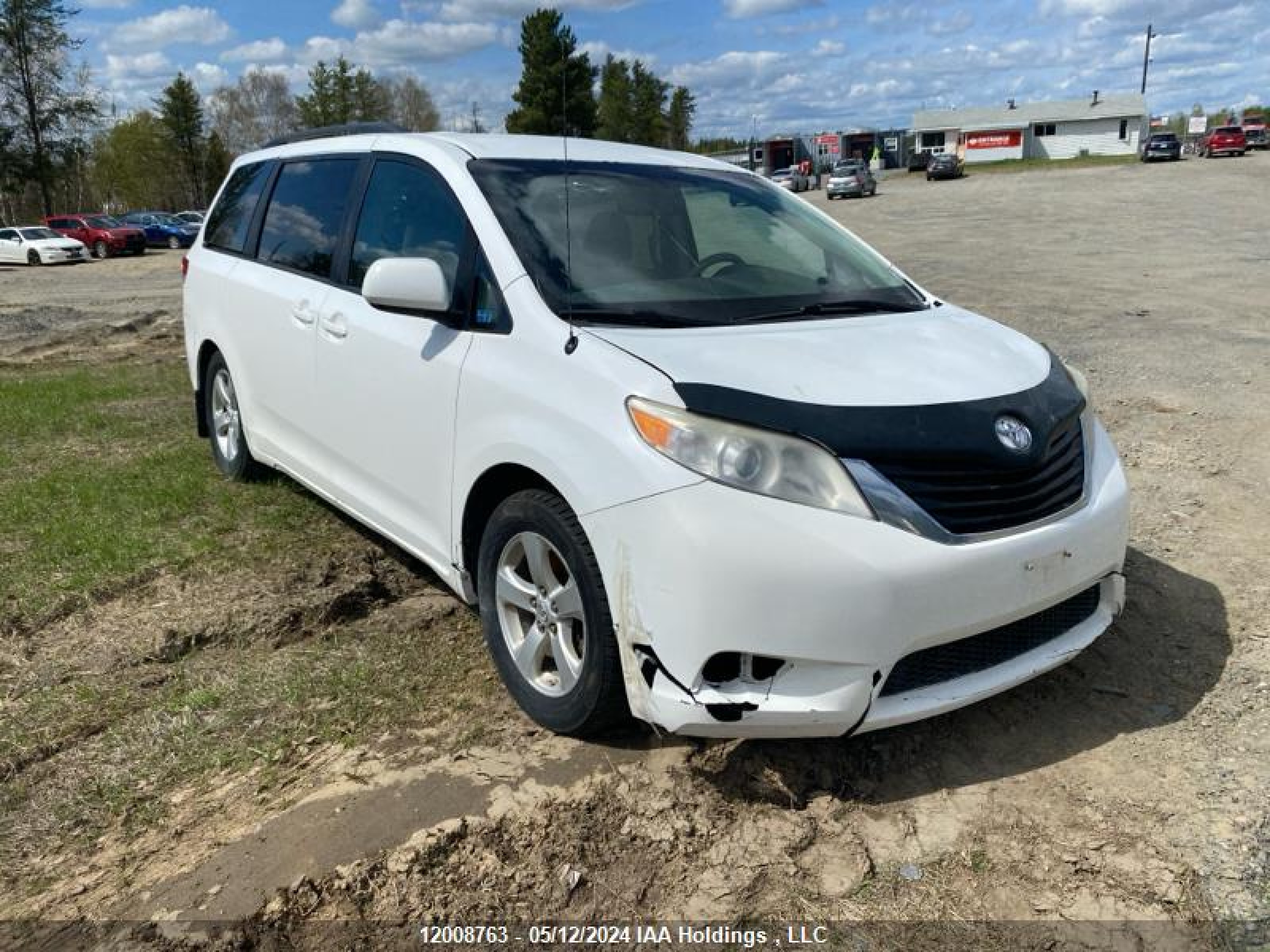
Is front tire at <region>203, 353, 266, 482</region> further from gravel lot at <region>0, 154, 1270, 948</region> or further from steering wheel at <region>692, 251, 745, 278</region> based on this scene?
Answer: steering wheel at <region>692, 251, 745, 278</region>

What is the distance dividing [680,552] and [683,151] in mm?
2738

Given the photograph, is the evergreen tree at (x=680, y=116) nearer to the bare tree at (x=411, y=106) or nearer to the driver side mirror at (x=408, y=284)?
the bare tree at (x=411, y=106)

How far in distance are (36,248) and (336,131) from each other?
3411 cm

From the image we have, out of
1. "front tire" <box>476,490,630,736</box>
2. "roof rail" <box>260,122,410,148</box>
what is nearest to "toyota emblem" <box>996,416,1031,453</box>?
"front tire" <box>476,490,630,736</box>

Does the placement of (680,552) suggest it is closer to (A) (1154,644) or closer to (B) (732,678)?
(B) (732,678)

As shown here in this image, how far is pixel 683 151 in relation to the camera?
15.2 feet

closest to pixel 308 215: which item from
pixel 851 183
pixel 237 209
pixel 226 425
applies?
pixel 237 209

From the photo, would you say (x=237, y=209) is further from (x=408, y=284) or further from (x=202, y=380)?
(x=408, y=284)

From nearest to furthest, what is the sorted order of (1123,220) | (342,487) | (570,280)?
(570,280)
(342,487)
(1123,220)

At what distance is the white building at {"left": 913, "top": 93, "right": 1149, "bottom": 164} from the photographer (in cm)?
7800

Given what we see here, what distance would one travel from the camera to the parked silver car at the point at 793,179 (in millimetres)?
50688

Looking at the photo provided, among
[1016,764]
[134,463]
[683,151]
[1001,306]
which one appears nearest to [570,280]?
[683,151]

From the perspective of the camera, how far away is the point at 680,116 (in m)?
82.0

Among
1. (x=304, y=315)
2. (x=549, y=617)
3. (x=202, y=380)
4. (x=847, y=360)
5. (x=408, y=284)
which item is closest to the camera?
(x=847, y=360)
